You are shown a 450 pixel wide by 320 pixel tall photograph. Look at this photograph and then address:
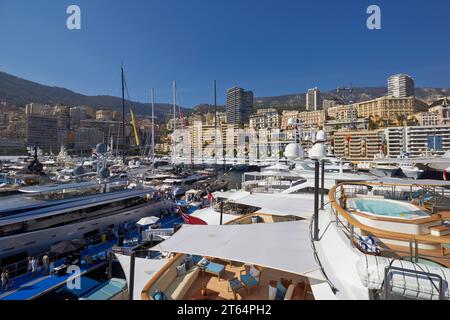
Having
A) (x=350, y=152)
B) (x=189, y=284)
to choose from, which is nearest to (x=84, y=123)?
(x=350, y=152)

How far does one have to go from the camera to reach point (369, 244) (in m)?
3.13

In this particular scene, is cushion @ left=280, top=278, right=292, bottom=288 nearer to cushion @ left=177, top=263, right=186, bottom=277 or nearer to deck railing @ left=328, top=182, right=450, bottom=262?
deck railing @ left=328, top=182, right=450, bottom=262

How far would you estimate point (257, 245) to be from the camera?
12.4 feet

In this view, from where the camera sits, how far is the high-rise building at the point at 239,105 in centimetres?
14800

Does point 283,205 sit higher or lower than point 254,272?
higher

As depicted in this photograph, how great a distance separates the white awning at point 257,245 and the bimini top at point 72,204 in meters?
8.31

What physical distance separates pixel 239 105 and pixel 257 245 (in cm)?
15001

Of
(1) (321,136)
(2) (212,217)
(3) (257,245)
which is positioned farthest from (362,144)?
(3) (257,245)

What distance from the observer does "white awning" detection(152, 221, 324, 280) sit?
317cm

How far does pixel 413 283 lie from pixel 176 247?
122 inches

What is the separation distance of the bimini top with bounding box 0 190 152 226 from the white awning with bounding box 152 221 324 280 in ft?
27.3

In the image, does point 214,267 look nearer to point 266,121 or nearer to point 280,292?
point 280,292
